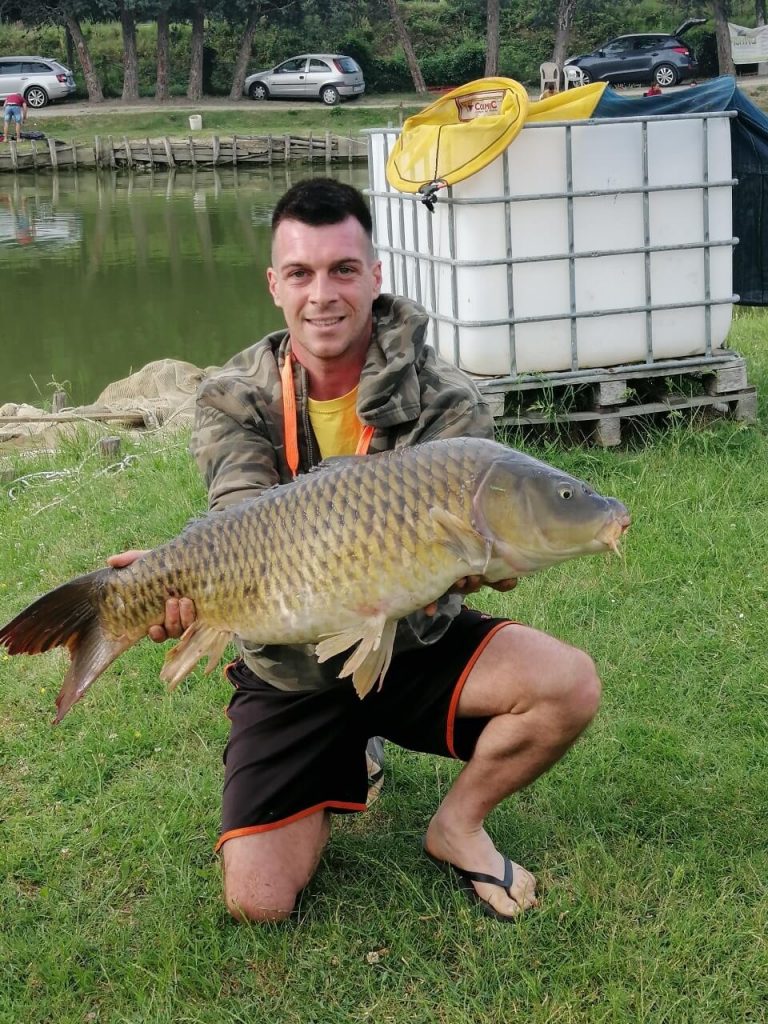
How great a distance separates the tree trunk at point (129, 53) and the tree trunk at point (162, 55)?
75 centimetres

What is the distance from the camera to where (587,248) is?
197 inches

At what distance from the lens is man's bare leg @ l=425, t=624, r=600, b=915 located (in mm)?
2480

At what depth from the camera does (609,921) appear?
2391 millimetres

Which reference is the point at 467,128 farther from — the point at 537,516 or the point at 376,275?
the point at 537,516

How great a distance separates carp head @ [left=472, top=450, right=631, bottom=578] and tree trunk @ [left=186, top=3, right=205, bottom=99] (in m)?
37.0

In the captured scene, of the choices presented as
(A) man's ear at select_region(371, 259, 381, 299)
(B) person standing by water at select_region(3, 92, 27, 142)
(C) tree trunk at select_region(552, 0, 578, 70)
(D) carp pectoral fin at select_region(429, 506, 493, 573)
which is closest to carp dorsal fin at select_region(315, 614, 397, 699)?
(D) carp pectoral fin at select_region(429, 506, 493, 573)

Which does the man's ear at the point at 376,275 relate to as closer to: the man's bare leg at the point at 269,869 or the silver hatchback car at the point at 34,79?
the man's bare leg at the point at 269,869

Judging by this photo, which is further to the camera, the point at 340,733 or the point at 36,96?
the point at 36,96

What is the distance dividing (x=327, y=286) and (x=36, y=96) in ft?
119

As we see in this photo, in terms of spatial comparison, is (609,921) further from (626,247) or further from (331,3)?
(331,3)

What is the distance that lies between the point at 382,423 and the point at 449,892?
101cm

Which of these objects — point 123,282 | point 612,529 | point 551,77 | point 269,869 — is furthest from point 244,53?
point 612,529

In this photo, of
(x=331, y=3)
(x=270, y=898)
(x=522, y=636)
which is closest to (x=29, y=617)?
(x=270, y=898)

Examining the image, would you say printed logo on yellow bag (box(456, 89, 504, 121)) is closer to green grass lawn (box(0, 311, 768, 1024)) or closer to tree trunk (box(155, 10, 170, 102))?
green grass lawn (box(0, 311, 768, 1024))
